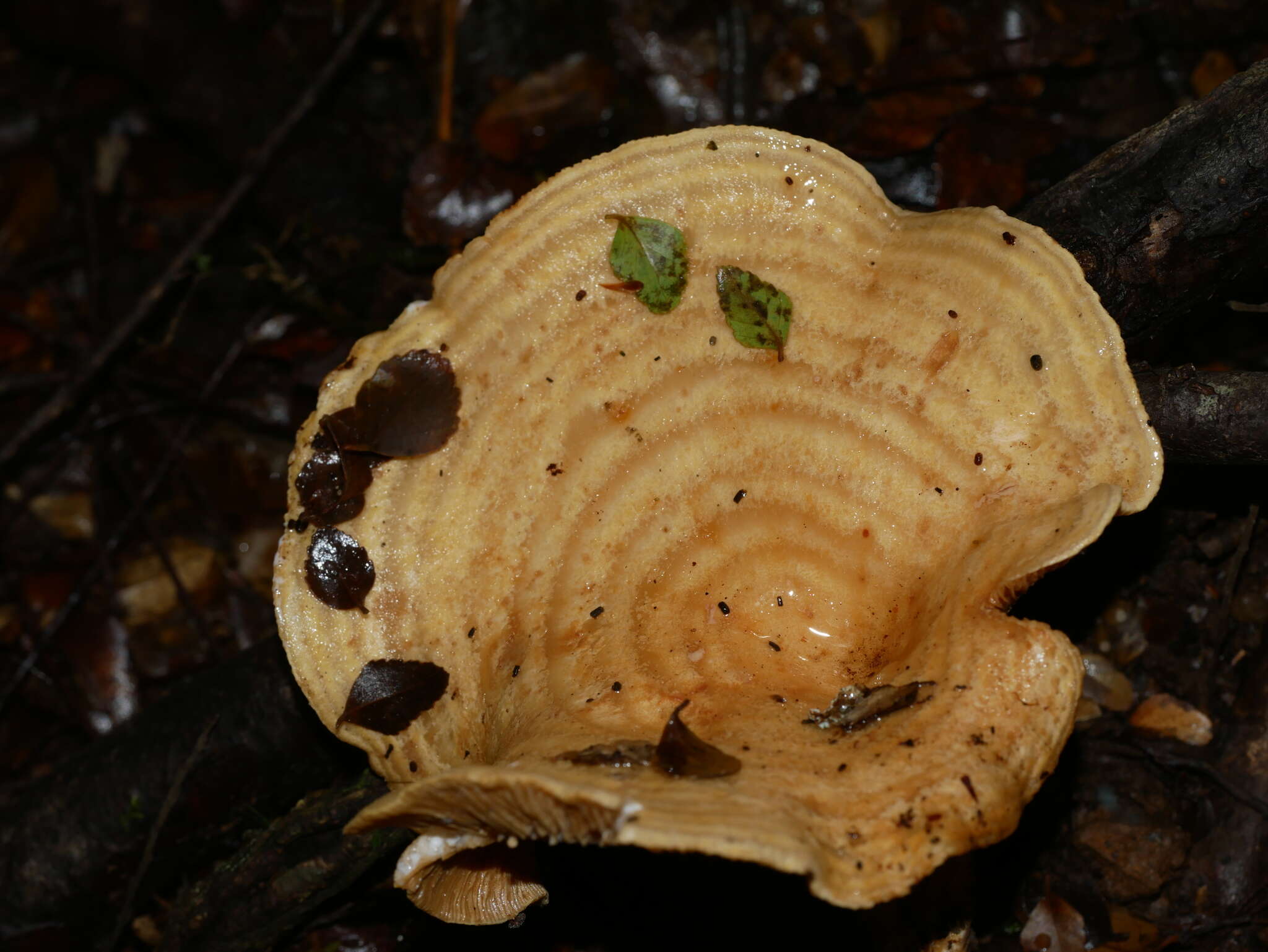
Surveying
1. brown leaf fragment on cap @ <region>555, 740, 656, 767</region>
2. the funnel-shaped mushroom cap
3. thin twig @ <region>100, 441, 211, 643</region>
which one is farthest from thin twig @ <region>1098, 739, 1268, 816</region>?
thin twig @ <region>100, 441, 211, 643</region>

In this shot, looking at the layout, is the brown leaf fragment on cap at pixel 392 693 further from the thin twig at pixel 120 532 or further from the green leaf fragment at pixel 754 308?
the thin twig at pixel 120 532

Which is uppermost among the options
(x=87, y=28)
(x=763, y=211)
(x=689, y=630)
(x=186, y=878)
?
(x=87, y=28)

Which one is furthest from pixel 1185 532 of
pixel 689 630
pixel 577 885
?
pixel 577 885

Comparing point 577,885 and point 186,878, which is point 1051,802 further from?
point 186,878

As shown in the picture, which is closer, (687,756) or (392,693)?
(687,756)

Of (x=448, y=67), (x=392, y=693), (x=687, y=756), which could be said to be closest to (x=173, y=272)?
(x=448, y=67)

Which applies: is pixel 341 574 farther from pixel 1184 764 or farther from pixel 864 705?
pixel 1184 764

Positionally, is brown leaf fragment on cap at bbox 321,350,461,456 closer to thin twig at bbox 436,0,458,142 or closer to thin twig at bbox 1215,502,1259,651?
thin twig at bbox 1215,502,1259,651
